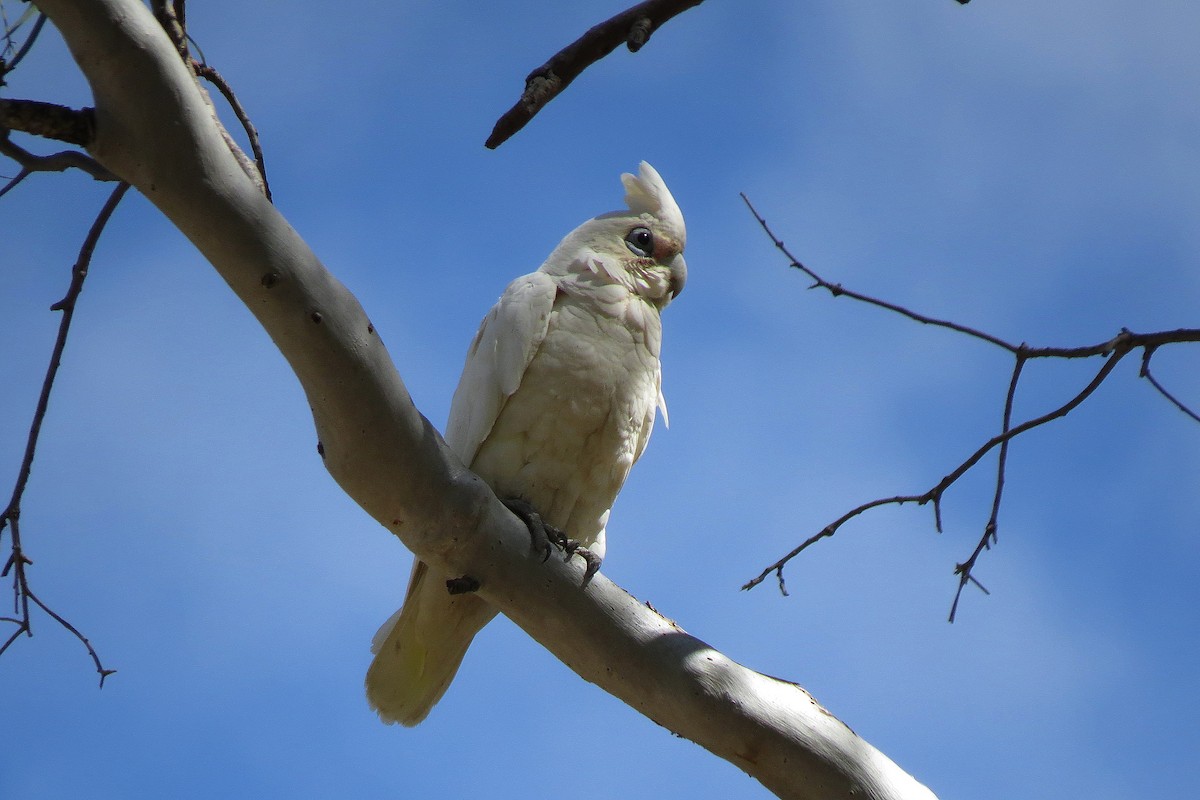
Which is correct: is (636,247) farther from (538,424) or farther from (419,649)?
(419,649)

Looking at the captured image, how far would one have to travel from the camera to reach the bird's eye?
3.56 meters

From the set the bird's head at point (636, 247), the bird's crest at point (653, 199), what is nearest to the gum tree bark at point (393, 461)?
the bird's head at point (636, 247)

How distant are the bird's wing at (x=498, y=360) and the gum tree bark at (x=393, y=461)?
735 millimetres

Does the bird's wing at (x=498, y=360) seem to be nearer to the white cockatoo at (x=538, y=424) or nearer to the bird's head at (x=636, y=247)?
the white cockatoo at (x=538, y=424)

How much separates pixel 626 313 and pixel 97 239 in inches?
58.3

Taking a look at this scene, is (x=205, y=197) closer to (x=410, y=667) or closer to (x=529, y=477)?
(x=529, y=477)

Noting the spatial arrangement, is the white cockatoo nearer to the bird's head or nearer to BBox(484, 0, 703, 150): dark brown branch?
the bird's head

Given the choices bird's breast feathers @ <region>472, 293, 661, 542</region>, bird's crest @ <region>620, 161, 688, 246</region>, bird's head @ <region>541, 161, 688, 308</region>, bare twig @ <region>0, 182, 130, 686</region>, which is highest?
bird's crest @ <region>620, 161, 688, 246</region>

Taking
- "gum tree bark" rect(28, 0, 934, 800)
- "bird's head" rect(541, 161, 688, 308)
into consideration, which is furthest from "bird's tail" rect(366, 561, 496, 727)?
"bird's head" rect(541, 161, 688, 308)

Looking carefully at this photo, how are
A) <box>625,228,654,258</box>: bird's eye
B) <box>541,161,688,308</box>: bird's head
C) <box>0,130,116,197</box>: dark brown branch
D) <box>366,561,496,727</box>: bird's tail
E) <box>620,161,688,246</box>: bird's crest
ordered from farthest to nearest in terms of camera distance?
<box>620,161,688,246</box>: bird's crest → <box>625,228,654,258</box>: bird's eye → <box>541,161,688,308</box>: bird's head → <box>366,561,496,727</box>: bird's tail → <box>0,130,116,197</box>: dark brown branch

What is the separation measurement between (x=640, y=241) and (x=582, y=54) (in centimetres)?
147

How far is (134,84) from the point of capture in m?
1.68

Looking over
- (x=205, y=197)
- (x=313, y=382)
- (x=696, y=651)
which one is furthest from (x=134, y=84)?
(x=696, y=651)

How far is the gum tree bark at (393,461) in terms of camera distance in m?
1.70
